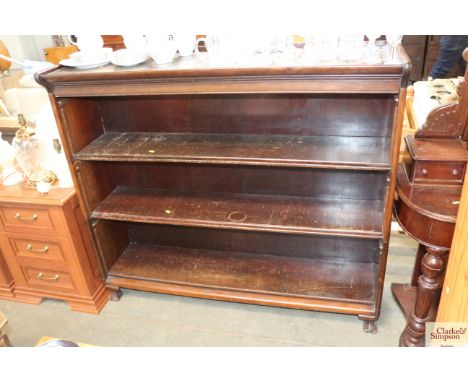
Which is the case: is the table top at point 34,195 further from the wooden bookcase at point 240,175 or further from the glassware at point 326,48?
the glassware at point 326,48

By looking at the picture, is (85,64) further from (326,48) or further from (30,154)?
(326,48)

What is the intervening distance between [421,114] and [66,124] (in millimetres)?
2298

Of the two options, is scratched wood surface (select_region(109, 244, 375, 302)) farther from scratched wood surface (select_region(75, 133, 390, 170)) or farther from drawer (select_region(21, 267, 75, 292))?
scratched wood surface (select_region(75, 133, 390, 170))

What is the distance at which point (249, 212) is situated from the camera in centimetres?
189

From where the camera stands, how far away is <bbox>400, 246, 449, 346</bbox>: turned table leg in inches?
59.1

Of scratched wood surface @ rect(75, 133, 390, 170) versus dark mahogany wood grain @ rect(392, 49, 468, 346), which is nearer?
dark mahogany wood grain @ rect(392, 49, 468, 346)

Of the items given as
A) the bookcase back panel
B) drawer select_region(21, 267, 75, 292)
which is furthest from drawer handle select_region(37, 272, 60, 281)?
the bookcase back panel

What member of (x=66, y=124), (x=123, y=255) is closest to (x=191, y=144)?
(x=66, y=124)

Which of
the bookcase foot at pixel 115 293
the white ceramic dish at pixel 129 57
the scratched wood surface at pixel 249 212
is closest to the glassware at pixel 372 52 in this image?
the scratched wood surface at pixel 249 212

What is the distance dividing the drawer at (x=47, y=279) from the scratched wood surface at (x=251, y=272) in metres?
0.24

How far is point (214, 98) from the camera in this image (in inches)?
72.5

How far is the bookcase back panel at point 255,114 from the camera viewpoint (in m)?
1.72

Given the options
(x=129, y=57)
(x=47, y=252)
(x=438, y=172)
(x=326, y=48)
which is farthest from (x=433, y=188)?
(x=47, y=252)

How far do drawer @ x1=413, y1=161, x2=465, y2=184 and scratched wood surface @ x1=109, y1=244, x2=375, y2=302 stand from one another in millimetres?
656
